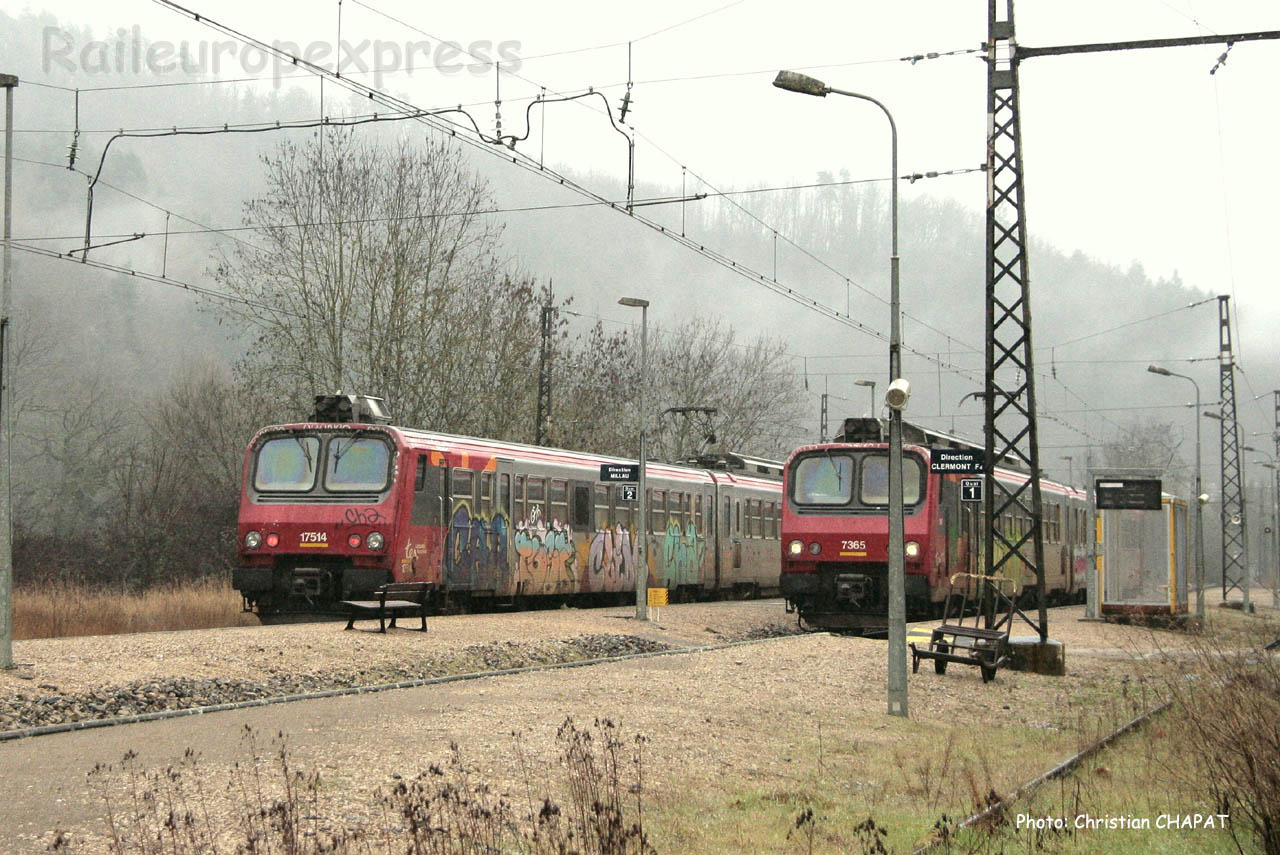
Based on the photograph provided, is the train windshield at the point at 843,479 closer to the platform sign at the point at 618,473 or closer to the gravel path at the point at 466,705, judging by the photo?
the platform sign at the point at 618,473

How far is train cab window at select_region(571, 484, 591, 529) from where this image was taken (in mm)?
29656

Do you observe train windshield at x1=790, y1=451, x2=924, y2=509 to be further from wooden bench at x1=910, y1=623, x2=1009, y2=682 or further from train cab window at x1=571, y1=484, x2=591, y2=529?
wooden bench at x1=910, y1=623, x2=1009, y2=682

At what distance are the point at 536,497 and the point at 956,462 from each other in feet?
42.5

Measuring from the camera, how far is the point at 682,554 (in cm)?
3459

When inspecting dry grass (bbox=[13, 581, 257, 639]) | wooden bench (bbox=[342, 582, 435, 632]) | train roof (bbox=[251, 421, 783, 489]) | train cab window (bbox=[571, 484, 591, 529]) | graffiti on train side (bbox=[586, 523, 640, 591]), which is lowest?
dry grass (bbox=[13, 581, 257, 639])

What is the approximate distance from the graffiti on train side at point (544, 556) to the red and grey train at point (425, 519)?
0.09 ft

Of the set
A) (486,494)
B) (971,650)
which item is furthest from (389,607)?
(971,650)

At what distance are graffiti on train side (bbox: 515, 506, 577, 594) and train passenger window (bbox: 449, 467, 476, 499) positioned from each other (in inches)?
76.3

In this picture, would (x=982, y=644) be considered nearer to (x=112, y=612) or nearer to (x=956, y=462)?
(x=956, y=462)

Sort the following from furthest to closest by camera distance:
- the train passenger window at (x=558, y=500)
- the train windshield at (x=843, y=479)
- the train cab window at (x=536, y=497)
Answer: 1. the train passenger window at (x=558, y=500)
2. the train cab window at (x=536, y=497)
3. the train windshield at (x=843, y=479)

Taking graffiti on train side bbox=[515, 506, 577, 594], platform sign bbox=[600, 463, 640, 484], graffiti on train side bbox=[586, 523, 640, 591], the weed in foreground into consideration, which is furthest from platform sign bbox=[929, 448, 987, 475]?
graffiti on train side bbox=[586, 523, 640, 591]

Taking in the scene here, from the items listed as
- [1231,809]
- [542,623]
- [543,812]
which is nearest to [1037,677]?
[542,623]

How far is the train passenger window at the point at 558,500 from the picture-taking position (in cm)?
2861

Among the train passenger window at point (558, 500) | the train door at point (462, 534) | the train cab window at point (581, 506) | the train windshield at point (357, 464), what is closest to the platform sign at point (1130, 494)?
the train cab window at point (581, 506)
